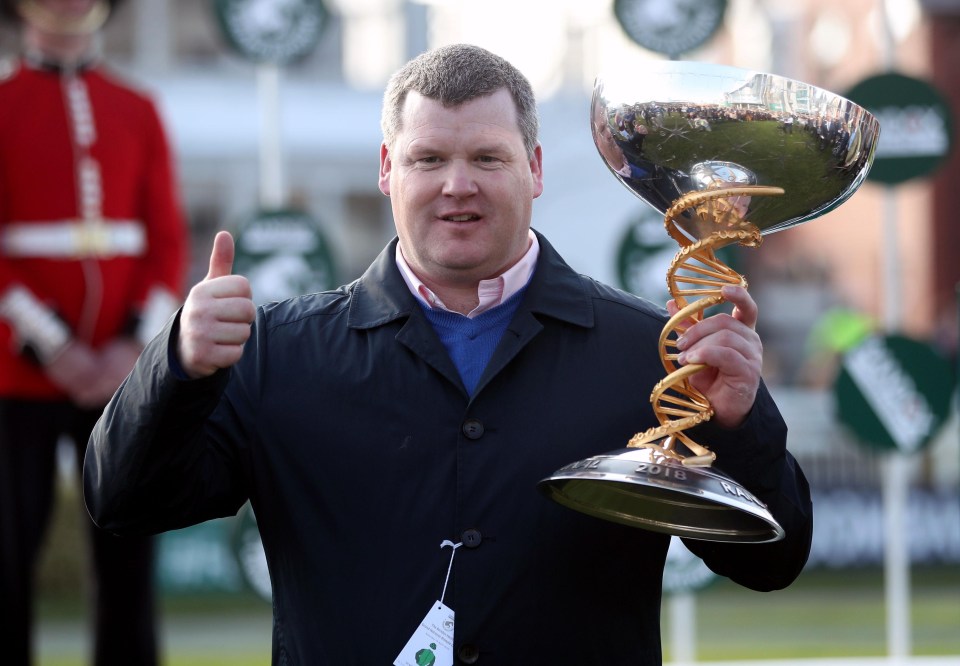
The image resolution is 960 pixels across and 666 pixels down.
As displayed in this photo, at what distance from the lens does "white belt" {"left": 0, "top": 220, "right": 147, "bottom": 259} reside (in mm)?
4629

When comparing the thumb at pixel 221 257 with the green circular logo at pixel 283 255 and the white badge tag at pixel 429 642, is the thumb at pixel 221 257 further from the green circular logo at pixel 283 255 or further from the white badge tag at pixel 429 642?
the green circular logo at pixel 283 255

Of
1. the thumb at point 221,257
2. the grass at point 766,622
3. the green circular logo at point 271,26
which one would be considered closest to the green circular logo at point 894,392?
the grass at point 766,622

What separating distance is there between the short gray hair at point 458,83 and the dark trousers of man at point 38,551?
81.6 inches

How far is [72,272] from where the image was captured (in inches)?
184

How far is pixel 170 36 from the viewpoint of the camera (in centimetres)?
1798

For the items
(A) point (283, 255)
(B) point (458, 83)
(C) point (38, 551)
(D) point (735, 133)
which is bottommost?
(C) point (38, 551)

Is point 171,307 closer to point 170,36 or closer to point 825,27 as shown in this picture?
point 170,36

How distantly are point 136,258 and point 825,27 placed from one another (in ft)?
57.2

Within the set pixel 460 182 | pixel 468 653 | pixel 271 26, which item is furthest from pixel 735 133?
pixel 271 26

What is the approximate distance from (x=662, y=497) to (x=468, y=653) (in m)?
0.42

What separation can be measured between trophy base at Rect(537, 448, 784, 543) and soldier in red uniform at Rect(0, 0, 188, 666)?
7.66ft

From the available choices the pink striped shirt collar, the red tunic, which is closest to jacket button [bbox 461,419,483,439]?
the pink striped shirt collar

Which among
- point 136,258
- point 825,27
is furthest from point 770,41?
point 136,258

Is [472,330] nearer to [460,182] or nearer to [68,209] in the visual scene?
[460,182]
